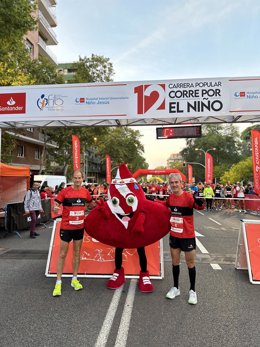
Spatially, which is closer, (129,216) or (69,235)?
(129,216)

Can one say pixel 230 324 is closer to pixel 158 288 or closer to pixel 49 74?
pixel 158 288

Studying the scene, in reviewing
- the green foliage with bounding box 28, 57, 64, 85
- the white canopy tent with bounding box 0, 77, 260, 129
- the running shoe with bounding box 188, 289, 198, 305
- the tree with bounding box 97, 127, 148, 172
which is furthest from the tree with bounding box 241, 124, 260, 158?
the running shoe with bounding box 188, 289, 198, 305

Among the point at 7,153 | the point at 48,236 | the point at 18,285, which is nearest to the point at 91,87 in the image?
the point at 48,236

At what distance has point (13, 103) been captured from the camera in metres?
9.13

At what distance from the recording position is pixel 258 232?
18.6ft

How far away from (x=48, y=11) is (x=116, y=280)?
41709 mm

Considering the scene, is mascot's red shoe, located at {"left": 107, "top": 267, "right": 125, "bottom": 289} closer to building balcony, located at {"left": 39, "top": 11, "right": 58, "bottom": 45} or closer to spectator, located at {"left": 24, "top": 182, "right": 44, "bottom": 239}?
spectator, located at {"left": 24, "top": 182, "right": 44, "bottom": 239}

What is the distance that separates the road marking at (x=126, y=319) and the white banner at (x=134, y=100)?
16.6ft

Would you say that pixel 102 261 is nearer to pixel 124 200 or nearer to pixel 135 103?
pixel 124 200

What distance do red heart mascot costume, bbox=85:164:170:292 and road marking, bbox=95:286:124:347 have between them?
1.37ft

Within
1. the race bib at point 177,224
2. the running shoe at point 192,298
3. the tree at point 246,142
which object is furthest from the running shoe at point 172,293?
the tree at point 246,142

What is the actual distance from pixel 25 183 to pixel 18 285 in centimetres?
855

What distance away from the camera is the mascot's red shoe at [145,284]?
4.76m

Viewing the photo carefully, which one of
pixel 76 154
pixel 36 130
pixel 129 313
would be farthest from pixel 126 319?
pixel 36 130
